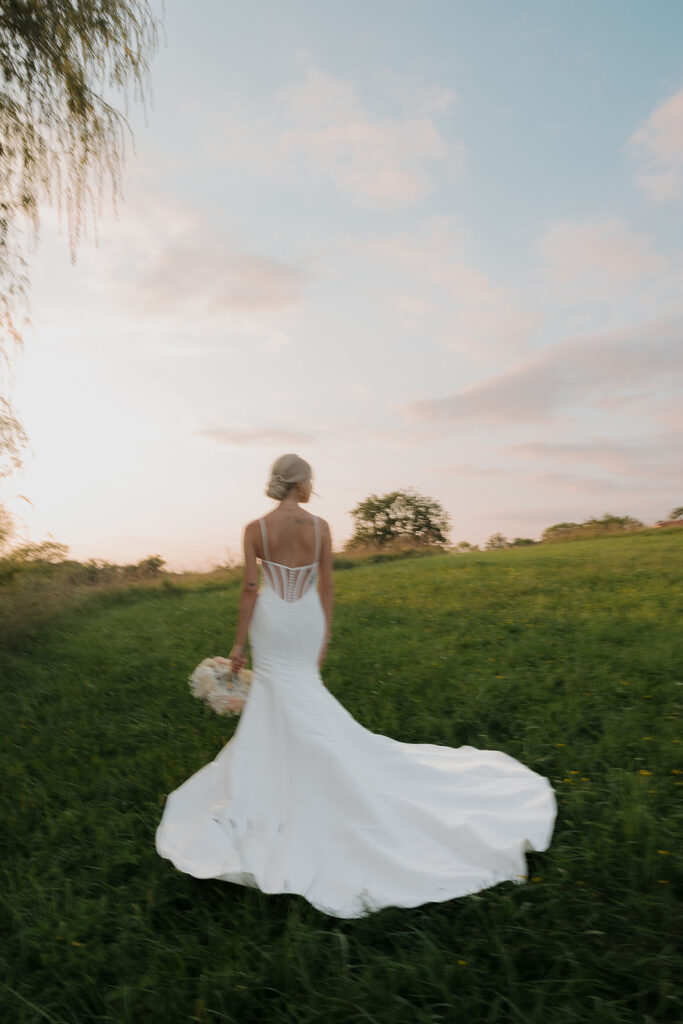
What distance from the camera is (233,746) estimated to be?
15.3 feet

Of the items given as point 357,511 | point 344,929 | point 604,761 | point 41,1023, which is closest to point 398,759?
point 344,929

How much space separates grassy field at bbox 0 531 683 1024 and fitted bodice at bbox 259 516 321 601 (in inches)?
75.6

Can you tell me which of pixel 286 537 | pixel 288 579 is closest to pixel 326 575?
pixel 288 579

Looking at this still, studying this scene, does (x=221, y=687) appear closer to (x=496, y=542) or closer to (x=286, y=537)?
(x=286, y=537)

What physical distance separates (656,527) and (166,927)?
22514 mm

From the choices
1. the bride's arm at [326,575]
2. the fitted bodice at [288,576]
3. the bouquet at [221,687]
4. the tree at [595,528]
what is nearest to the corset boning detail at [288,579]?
the fitted bodice at [288,576]

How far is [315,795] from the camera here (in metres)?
4.36

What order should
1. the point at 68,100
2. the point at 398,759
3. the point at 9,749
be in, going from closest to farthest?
1. the point at 398,759
2. the point at 9,749
3. the point at 68,100

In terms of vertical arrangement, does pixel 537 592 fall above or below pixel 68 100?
below

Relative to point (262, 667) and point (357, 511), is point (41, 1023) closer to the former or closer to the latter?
point (262, 667)

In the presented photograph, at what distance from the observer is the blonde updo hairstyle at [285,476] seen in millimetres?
4781

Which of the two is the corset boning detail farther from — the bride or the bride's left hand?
the bride's left hand

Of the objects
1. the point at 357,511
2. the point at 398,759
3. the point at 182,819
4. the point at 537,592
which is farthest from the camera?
the point at 357,511

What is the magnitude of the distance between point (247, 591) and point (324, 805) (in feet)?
5.11
